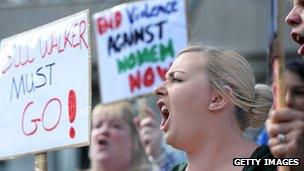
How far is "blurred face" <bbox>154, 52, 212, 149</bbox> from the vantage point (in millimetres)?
3645

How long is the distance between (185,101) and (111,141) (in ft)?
5.97

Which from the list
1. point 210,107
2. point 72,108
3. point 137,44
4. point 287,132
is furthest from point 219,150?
point 137,44

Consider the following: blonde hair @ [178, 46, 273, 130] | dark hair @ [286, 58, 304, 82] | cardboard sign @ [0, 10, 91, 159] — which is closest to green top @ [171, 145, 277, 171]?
blonde hair @ [178, 46, 273, 130]

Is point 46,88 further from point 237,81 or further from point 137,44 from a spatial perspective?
point 137,44

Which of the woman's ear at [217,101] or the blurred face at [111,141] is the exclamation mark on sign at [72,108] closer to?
the woman's ear at [217,101]

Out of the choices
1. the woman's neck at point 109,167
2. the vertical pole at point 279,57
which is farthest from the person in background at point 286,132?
the woman's neck at point 109,167

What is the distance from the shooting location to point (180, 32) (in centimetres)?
606

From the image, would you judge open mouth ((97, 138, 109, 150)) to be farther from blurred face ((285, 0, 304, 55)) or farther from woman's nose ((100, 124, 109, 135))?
blurred face ((285, 0, 304, 55))

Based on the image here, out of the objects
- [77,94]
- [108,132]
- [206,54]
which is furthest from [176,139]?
[108,132]

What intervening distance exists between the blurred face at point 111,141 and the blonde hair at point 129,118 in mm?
21

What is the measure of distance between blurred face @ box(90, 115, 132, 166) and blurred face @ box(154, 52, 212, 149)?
1681 millimetres

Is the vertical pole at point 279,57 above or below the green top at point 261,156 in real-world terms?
above

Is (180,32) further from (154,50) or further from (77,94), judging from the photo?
(77,94)

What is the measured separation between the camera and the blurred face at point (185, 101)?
3645mm
